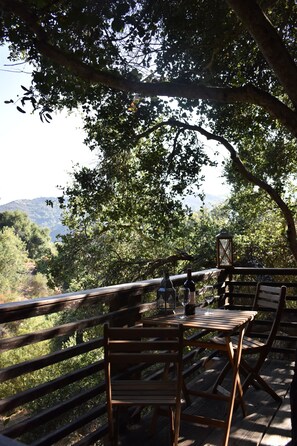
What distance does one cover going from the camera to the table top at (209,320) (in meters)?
2.57

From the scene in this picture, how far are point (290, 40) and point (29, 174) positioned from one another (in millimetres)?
59872

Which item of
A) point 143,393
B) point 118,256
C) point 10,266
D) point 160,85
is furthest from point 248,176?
point 10,266

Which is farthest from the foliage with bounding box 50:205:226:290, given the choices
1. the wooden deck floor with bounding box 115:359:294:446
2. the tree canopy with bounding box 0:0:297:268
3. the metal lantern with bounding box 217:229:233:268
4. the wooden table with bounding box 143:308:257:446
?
the wooden table with bounding box 143:308:257:446

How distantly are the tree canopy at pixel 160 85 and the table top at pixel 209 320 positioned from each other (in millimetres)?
1489

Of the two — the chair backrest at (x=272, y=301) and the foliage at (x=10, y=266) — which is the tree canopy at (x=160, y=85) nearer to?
the chair backrest at (x=272, y=301)

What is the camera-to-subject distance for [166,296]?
121 inches

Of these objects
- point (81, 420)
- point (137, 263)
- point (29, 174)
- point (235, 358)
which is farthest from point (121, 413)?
point (29, 174)

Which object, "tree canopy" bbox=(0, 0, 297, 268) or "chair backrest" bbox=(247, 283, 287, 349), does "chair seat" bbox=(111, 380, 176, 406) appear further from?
"tree canopy" bbox=(0, 0, 297, 268)

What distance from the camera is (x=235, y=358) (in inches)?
109

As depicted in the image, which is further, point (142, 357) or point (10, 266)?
point (10, 266)

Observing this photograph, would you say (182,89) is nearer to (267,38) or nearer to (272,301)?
(267,38)

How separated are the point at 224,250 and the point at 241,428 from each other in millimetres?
2429

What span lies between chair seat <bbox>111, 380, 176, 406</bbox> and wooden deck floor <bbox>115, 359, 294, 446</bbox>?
0.56 metres

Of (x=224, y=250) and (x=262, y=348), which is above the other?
(x=224, y=250)
